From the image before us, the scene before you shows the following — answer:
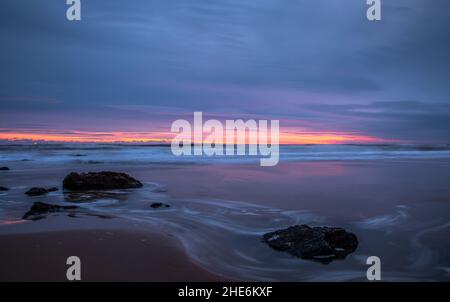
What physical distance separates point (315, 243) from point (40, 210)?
4.14 metres

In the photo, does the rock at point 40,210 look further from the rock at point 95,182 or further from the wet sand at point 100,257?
the rock at point 95,182

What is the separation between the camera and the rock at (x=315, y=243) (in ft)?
12.7

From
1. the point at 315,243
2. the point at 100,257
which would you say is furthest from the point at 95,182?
the point at 315,243

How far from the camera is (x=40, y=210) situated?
18.4 ft

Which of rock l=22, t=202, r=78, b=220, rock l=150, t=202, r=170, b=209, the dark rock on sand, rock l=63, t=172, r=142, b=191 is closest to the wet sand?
rock l=22, t=202, r=78, b=220

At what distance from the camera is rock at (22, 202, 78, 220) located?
5312 mm

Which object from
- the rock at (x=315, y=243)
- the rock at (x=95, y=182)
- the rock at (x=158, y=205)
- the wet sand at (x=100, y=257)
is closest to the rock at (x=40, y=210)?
the wet sand at (x=100, y=257)

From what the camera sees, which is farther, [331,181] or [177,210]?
[331,181]

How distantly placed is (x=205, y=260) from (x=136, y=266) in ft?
2.37

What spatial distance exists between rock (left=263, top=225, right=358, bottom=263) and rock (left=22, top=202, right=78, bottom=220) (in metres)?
3.37

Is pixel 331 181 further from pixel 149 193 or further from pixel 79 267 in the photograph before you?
pixel 79 267

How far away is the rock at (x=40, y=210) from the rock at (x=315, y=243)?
3.37 metres
